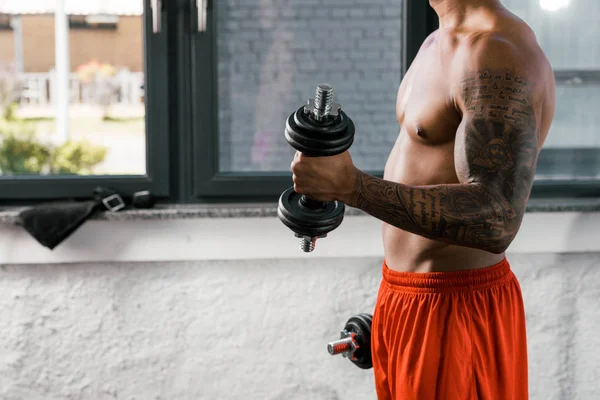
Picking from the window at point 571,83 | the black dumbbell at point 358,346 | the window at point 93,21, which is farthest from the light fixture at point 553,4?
the window at point 93,21

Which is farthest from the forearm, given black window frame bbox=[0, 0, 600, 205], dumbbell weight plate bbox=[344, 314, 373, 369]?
black window frame bbox=[0, 0, 600, 205]

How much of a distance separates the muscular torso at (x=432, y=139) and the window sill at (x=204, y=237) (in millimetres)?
614

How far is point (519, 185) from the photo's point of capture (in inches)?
38.9

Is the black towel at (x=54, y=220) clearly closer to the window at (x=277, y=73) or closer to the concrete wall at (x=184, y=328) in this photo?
the concrete wall at (x=184, y=328)

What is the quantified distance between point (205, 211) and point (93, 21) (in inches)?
26.2

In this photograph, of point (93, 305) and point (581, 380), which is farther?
point (581, 380)

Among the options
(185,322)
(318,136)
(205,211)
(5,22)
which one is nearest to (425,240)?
(318,136)

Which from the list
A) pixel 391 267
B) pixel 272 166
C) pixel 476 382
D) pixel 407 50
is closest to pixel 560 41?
pixel 407 50

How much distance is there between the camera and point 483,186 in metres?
0.99

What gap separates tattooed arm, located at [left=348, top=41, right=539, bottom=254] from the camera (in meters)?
0.98

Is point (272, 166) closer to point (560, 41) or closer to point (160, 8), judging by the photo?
point (160, 8)

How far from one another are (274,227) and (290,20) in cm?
63

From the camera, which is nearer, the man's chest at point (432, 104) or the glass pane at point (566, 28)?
the man's chest at point (432, 104)

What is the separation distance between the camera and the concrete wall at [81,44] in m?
2.03
